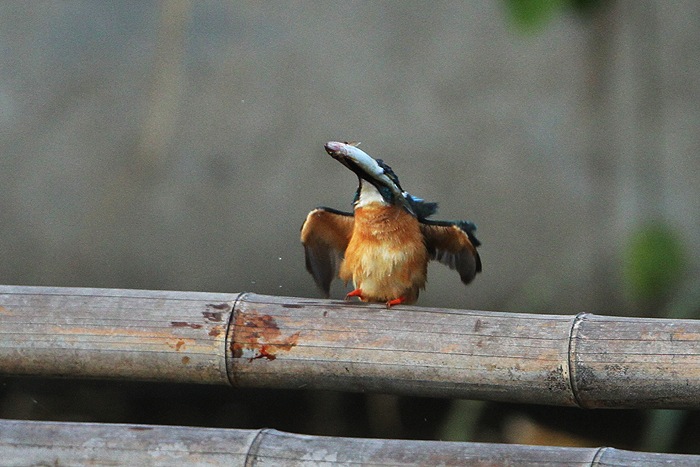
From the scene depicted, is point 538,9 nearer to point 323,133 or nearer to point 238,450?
point 323,133

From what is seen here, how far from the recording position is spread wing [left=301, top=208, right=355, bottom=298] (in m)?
2.70

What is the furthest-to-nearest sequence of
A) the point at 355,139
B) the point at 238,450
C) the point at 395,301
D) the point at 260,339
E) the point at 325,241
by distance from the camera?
1. the point at 355,139
2. the point at 325,241
3. the point at 395,301
4. the point at 260,339
5. the point at 238,450

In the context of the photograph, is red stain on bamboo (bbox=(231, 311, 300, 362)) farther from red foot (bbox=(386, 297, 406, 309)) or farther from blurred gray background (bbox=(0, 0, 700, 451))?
blurred gray background (bbox=(0, 0, 700, 451))

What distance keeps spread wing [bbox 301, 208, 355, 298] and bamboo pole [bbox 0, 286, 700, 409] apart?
0.49 metres

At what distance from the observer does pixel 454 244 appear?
263 centimetres

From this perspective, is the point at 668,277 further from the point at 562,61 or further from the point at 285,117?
the point at 285,117

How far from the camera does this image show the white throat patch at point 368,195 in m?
2.60

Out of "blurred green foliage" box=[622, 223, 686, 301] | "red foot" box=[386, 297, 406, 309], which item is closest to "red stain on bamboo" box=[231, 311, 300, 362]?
"red foot" box=[386, 297, 406, 309]

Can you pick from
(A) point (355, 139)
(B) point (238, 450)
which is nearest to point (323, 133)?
(A) point (355, 139)

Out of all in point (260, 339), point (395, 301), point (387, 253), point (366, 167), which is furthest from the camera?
point (387, 253)

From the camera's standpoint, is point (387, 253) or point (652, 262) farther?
point (652, 262)

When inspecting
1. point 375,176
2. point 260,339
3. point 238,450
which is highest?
point 375,176

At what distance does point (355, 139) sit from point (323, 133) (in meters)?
0.11

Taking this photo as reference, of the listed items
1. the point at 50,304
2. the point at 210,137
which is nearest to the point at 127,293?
the point at 50,304
